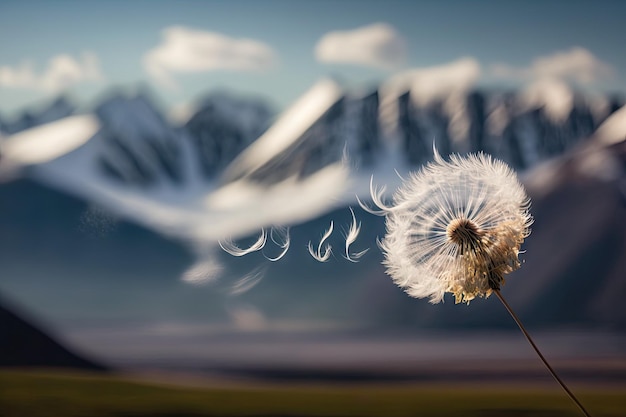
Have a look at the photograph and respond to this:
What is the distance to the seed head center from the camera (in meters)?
3.69

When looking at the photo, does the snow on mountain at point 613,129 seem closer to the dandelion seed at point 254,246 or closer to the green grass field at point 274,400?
the green grass field at point 274,400

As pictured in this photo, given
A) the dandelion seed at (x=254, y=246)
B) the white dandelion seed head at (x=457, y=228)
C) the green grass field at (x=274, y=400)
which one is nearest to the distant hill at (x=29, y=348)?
the green grass field at (x=274, y=400)

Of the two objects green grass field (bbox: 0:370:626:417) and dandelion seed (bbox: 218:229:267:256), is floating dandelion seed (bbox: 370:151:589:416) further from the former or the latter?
green grass field (bbox: 0:370:626:417)

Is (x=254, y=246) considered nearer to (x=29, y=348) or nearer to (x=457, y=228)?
(x=457, y=228)

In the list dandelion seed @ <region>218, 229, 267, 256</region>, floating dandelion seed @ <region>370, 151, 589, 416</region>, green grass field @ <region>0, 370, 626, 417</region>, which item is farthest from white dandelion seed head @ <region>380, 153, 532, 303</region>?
green grass field @ <region>0, 370, 626, 417</region>

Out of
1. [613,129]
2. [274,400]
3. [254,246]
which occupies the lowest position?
[254,246]

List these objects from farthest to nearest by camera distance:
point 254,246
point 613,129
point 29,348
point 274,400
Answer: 1. point 613,129
2. point 29,348
3. point 274,400
4. point 254,246

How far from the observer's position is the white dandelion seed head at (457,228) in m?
3.65

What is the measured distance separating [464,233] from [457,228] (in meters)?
0.04

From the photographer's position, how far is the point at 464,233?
371 cm

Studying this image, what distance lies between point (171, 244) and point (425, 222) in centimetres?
1357

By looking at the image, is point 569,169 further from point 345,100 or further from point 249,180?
point 249,180

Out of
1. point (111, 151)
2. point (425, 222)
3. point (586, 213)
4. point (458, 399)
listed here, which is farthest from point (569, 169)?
point (425, 222)

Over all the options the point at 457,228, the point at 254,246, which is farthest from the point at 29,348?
the point at 457,228
